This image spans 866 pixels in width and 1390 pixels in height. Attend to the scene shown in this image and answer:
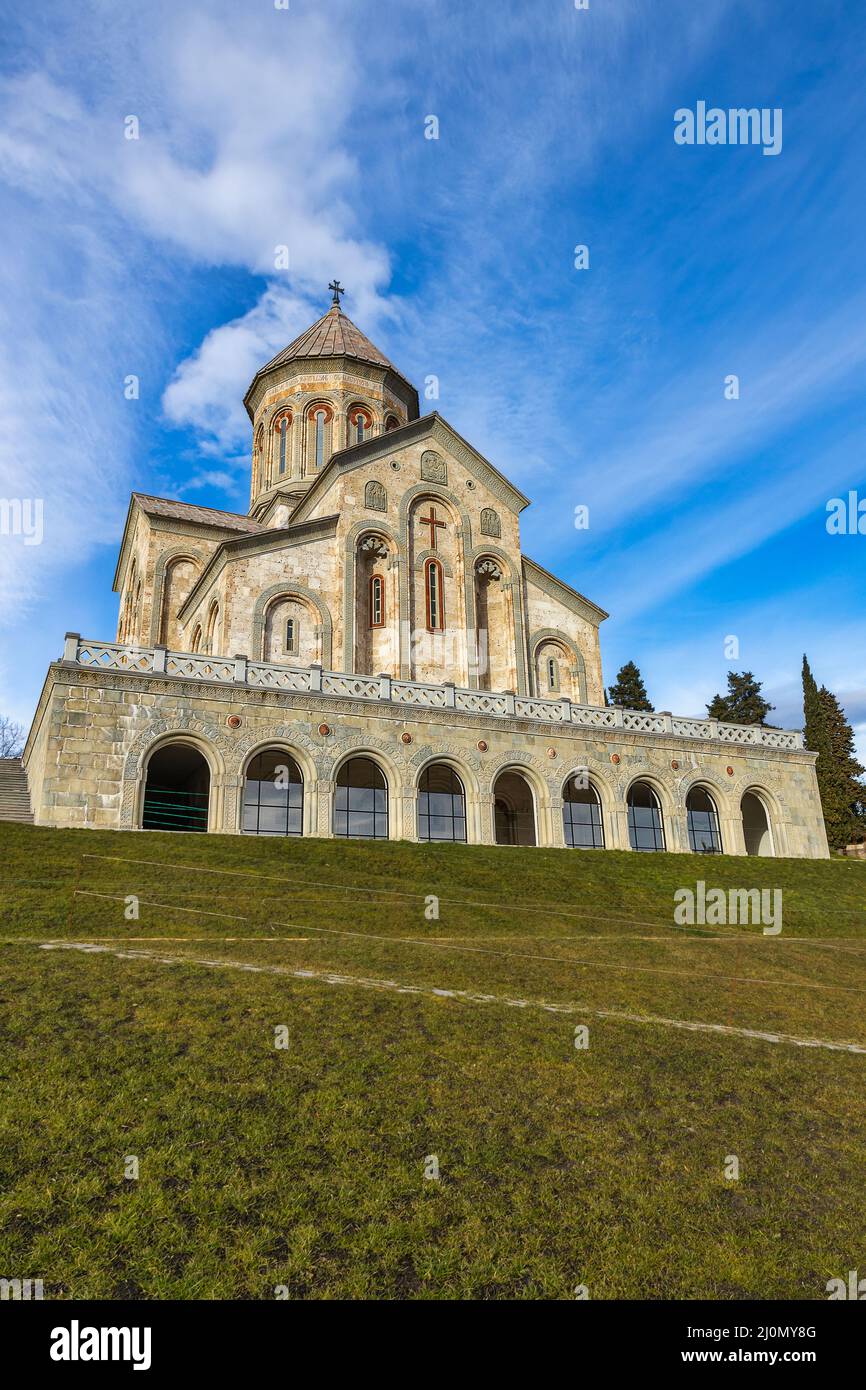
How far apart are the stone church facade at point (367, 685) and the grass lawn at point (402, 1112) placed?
832 cm

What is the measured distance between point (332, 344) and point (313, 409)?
13.9 feet

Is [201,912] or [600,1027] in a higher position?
[201,912]

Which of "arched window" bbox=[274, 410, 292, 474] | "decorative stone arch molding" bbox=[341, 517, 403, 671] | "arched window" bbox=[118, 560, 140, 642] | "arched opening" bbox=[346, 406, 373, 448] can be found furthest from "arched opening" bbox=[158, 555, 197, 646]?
"arched opening" bbox=[346, 406, 373, 448]

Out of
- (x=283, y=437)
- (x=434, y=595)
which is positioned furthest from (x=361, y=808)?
(x=283, y=437)

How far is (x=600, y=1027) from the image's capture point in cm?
948

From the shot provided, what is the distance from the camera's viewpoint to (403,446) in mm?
33375

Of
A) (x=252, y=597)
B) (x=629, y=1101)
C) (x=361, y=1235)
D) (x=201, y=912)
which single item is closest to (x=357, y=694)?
(x=252, y=597)

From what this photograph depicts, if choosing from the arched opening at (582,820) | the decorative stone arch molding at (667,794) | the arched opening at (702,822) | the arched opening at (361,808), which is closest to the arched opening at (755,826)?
the arched opening at (702,822)

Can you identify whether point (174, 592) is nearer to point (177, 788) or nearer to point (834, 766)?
point (177, 788)

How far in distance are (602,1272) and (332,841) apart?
51.9 feet

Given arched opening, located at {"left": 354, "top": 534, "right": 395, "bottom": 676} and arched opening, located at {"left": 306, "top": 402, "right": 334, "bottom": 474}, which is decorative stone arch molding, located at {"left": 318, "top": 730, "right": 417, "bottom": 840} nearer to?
arched opening, located at {"left": 354, "top": 534, "right": 395, "bottom": 676}

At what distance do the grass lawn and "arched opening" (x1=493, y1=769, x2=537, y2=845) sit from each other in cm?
1494
